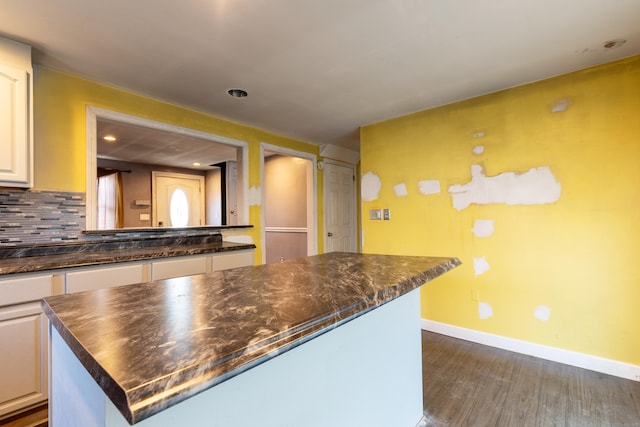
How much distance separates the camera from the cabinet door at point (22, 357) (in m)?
1.60

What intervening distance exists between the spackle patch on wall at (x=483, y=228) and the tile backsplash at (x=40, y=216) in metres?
3.29

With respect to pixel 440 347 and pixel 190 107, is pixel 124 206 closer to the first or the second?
pixel 190 107

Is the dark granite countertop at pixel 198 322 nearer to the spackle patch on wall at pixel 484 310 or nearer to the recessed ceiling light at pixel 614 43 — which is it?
the spackle patch on wall at pixel 484 310

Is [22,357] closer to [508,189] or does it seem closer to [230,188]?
[508,189]

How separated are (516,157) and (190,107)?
3.04 meters

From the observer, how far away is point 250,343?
0.56 metres

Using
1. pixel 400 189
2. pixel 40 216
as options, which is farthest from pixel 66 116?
pixel 400 189

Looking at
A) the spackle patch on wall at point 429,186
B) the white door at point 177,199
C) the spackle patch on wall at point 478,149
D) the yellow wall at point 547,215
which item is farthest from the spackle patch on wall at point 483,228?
the white door at point 177,199

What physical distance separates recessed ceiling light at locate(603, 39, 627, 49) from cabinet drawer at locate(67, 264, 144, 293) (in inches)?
139

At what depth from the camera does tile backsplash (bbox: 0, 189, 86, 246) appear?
1939 millimetres

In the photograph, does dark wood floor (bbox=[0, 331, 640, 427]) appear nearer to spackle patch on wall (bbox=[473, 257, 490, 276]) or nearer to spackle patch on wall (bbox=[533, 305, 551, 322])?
spackle patch on wall (bbox=[533, 305, 551, 322])

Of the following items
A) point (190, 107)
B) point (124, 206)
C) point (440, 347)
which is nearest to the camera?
point (440, 347)

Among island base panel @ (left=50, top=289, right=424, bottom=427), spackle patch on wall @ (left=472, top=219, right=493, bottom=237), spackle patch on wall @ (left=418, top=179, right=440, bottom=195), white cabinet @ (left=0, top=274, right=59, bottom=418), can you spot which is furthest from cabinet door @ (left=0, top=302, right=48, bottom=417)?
spackle patch on wall @ (left=472, top=219, right=493, bottom=237)

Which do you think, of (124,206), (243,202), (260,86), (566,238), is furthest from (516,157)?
(124,206)
